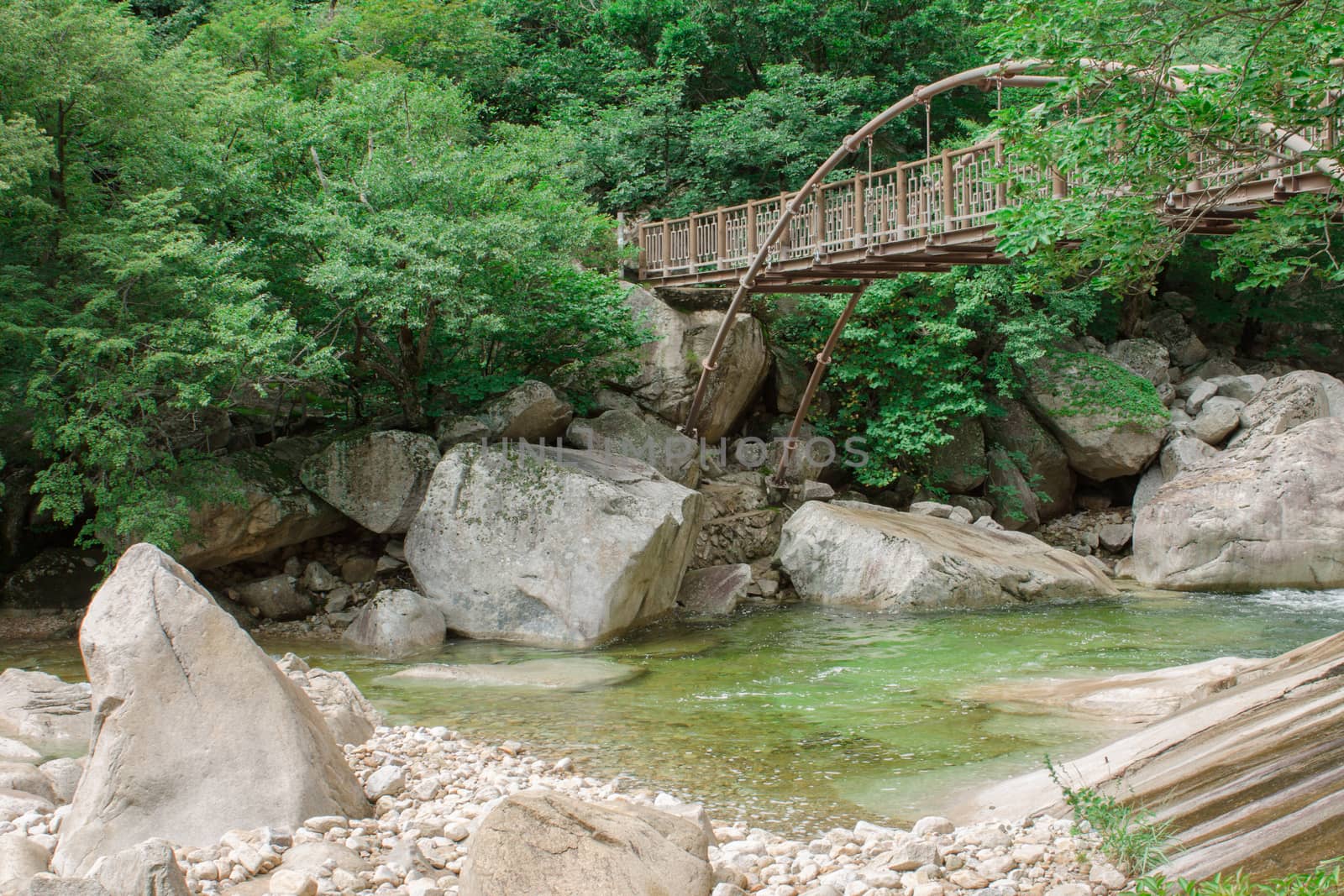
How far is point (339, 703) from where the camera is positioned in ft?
23.5

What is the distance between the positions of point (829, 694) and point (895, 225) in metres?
7.62

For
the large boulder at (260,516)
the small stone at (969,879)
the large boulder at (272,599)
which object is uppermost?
the large boulder at (260,516)

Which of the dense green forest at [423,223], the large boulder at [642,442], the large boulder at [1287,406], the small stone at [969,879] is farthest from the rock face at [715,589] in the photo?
the small stone at [969,879]

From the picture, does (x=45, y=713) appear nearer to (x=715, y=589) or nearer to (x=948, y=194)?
(x=715, y=589)

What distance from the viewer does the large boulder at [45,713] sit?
6902 millimetres

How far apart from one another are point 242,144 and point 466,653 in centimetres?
751

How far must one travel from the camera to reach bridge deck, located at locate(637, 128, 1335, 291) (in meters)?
10.9

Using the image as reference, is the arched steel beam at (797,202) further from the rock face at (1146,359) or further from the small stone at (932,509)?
the rock face at (1146,359)

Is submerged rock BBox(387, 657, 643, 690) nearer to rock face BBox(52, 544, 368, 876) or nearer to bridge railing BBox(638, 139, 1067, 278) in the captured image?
rock face BBox(52, 544, 368, 876)

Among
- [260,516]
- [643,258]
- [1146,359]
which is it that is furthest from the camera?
[1146,359]

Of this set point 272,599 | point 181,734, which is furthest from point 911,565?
point 181,734

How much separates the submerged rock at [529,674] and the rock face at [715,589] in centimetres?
350

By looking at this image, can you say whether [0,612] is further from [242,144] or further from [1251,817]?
[1251,817]

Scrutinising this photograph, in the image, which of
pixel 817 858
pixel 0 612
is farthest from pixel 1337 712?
pixel 0 612
